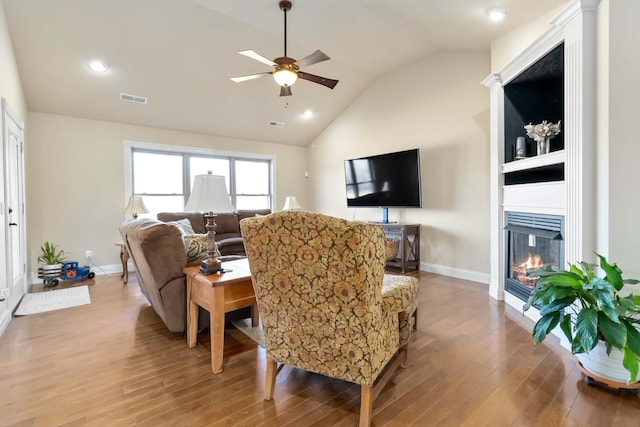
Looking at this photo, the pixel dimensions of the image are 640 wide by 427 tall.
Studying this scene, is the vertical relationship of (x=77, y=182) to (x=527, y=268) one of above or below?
above

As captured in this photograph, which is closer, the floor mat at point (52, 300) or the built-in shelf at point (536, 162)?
the built-in shelf at point (536, 162)

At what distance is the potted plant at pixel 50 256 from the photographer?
440cm

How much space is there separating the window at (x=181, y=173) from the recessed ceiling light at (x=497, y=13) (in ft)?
14.9

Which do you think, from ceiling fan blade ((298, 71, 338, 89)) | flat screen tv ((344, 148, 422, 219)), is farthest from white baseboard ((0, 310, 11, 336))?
flat screen tv ((344, 148, 422, 219))

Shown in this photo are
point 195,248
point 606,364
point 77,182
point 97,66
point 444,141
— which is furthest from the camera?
point 77,182

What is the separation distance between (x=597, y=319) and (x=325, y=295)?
1.56m

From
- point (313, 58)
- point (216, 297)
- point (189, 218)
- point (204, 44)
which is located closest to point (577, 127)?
point (313, 58)

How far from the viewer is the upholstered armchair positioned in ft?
4.57

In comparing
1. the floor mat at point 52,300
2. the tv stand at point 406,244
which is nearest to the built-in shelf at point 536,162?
the tv stand at point 406,244

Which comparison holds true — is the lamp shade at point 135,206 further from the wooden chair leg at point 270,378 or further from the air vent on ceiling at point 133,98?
the wooden chair leg at point 270,378

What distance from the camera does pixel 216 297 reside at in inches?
82.5

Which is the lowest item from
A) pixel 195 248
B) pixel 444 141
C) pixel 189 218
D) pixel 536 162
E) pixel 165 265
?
pixel 165 265

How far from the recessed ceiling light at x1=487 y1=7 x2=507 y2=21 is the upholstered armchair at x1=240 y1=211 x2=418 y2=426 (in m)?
2.92

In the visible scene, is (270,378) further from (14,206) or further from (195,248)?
(14,206)
